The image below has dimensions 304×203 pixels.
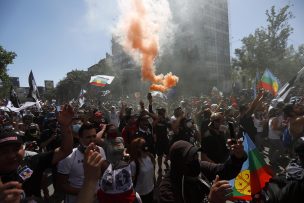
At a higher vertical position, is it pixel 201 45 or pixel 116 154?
pixel 201 45

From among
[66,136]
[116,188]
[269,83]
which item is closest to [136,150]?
[66,136]

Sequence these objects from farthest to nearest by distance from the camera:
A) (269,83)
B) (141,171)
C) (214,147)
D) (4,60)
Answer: (4,60), (269,83), (214,147), (141,171)

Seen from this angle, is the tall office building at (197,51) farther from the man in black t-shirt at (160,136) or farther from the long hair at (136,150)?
the long hair at (136,150)

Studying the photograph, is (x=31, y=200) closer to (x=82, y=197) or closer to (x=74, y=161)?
(x=82, y=197)

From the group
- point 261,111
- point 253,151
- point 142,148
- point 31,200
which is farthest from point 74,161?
point 261,111

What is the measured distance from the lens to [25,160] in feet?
10.6

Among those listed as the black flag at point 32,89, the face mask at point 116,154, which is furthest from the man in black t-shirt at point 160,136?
the black flag at point 32,89

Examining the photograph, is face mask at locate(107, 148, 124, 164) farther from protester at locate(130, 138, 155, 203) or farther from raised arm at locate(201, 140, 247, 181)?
raised arm at locate(201, 140, 247, 181)

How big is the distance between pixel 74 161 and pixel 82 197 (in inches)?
82.2

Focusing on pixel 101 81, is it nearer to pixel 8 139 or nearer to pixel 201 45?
pixel 8 139

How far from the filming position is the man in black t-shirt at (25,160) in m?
2.48

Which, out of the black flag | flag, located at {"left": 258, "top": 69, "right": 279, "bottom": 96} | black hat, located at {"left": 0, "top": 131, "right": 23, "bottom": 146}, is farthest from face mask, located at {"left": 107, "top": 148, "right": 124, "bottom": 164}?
the black flag

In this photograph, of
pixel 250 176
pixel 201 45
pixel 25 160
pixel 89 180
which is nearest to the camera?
pixel 89 180

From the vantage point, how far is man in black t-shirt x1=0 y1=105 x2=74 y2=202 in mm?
2480
